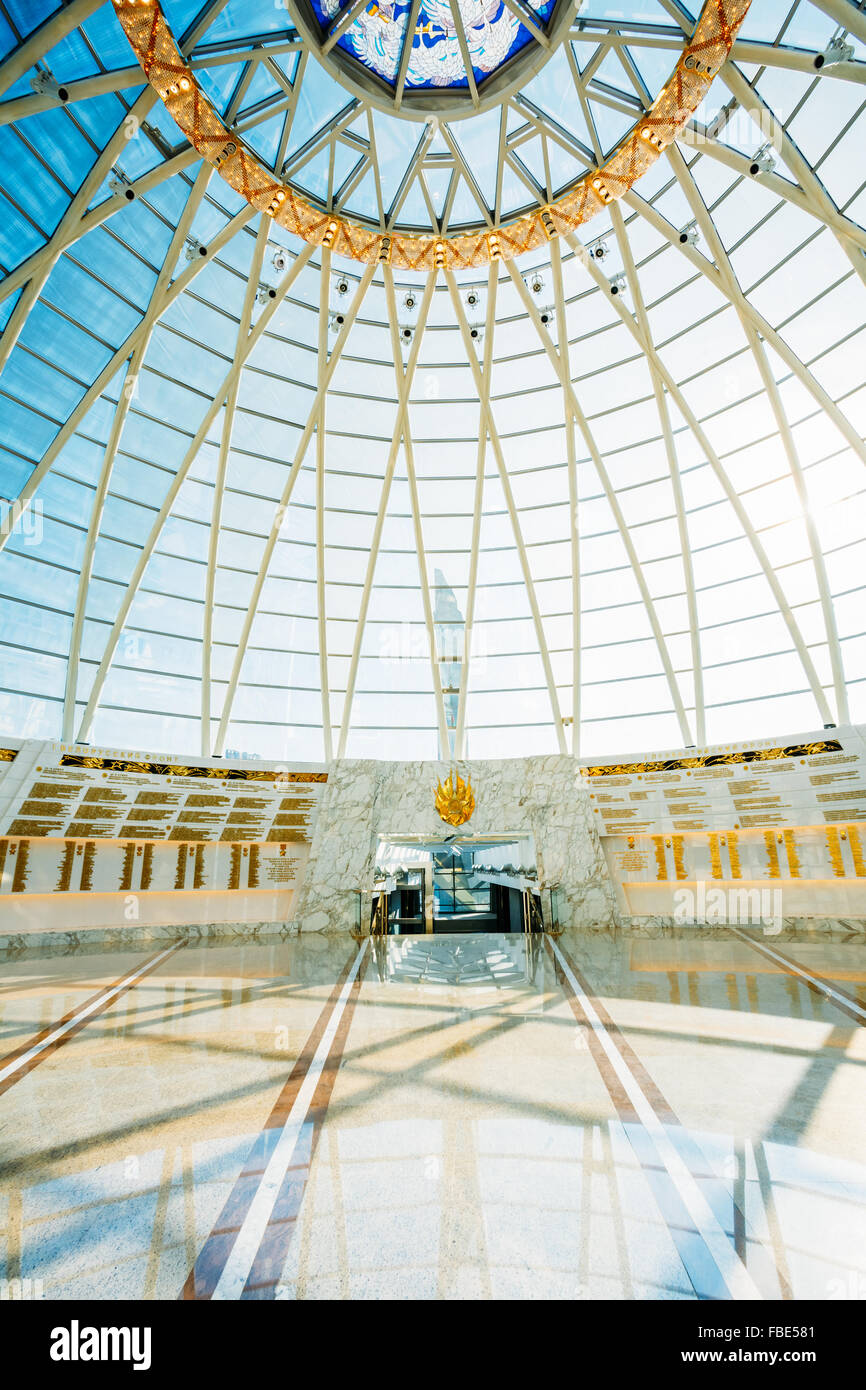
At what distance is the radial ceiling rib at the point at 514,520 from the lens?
18.5 metres

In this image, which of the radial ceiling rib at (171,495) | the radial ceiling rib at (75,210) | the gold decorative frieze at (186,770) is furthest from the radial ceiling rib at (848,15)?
the gold decorative frieze at (186,770)

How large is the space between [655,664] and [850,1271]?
21559mm

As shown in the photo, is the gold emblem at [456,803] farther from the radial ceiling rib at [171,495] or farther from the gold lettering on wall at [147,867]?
the radial ceiling rib at [171,495]

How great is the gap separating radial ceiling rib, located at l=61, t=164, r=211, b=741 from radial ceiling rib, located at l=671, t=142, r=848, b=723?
1121 centimetres

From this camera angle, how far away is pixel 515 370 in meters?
21.0

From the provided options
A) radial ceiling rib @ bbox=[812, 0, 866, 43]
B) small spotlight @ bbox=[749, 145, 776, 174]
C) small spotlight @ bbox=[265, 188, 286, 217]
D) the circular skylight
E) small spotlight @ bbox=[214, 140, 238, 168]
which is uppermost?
the circular skylight

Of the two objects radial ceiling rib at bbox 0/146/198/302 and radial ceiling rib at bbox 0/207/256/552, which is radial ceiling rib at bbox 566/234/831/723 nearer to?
radial ceiling rib at bbox 0/207/256/552

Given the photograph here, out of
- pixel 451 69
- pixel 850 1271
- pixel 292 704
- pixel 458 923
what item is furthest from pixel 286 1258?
pixel 458 923

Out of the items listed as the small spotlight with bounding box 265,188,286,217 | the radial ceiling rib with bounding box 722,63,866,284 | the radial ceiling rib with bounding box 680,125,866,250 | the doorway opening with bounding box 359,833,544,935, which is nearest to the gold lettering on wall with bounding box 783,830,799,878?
the doorway opening with bounding box 359,833,544,935

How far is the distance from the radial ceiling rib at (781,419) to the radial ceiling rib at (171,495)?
9.89 meters

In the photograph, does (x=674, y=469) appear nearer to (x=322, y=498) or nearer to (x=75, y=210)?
(x=322, y=498)

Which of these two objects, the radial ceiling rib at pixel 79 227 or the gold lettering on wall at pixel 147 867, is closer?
the radial ceiling rib at pixel 79 227

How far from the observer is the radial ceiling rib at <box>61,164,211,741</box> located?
1506 centimetres

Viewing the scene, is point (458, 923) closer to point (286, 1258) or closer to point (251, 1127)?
point (251, 1127)
